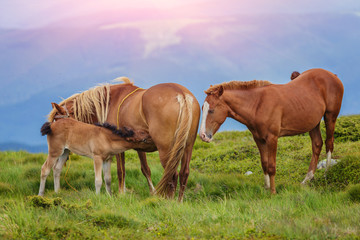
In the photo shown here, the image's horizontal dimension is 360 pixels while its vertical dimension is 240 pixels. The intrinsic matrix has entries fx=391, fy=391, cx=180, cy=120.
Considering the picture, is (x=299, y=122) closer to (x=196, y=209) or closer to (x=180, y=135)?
(x=180, y=135)

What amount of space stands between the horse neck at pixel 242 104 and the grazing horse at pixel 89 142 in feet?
5.98

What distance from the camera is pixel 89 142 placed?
7988mm

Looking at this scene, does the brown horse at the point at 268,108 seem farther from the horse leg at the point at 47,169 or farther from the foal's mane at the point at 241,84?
the horse leg at the point at 47,169

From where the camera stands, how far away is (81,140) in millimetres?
8094

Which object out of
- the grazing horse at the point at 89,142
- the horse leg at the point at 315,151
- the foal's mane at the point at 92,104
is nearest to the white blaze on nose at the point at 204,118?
the grazing horse at the point at 89,142

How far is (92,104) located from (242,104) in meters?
3.39

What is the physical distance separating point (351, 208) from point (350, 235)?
1273 millimetres

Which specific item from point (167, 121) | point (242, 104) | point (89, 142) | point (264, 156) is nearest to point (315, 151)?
point (264, 156)

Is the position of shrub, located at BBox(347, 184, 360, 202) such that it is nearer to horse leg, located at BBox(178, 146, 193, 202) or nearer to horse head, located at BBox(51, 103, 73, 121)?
horse leg, located at BBox(178, 146, 193, 202)

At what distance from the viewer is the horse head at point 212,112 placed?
7.60 meters

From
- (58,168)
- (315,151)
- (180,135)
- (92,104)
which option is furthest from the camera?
(315,151)

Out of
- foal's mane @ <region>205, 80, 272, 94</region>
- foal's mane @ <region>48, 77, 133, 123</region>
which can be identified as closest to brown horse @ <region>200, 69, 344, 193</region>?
foal's mane @ <region>205, 80, 272, 94</region>

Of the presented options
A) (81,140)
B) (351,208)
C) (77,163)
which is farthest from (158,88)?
(77,163)

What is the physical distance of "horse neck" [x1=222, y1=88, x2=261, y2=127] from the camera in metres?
A: 7.85
